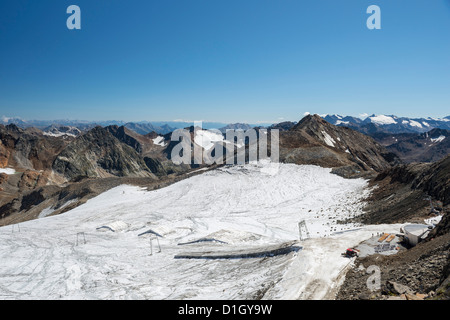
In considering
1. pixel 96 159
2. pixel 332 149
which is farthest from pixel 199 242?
pixel 96 159

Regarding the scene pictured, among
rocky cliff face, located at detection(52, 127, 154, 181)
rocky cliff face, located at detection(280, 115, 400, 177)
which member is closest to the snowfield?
rocky cliff face, located at detection(280, 115, 400, 177)

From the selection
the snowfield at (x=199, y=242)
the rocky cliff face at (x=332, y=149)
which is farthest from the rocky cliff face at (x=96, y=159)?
the rocky cliff face at (x=332, y=149)

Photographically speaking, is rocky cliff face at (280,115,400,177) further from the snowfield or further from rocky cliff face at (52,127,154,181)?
rocky cliff face at (52,127,154,181)

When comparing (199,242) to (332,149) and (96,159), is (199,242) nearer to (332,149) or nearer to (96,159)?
(332,149)

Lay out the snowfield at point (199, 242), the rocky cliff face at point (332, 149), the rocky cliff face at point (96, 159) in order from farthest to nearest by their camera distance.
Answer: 1. the rocky cliff face at point (96, 159)
2. the rocky cliff face at point (332, 149)
3. the snowfield at point (199, 242)

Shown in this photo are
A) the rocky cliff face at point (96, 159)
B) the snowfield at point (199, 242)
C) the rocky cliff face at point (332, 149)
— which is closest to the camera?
the snowfield at point (199, 242)

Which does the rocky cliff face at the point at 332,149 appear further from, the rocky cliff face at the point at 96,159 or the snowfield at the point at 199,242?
the rocky cliff face at the point at 96,159

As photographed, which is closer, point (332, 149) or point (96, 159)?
point (332, 149)

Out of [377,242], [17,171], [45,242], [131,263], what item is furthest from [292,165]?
[17,171]

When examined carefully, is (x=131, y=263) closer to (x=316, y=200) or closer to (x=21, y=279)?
(x=21, y=279)
